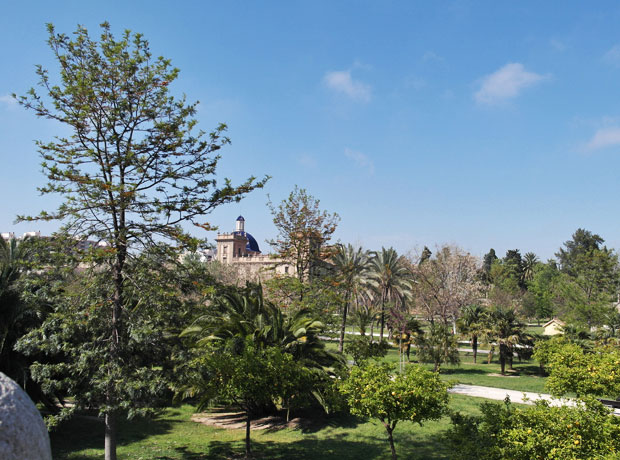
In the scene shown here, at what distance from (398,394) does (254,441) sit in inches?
223

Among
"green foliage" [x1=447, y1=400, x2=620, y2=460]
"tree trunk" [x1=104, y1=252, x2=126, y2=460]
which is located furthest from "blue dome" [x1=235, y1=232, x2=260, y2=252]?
"green foliage" [x1=447, y1=400, x2=620, y2=460]

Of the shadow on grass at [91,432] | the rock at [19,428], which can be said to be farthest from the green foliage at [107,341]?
the rock at [19,428]

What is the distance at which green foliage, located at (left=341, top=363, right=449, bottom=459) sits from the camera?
7648 millimetres

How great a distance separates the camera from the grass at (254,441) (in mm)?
10312

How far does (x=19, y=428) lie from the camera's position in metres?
2.99

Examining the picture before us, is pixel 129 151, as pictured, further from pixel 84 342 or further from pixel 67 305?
pixel 84 342

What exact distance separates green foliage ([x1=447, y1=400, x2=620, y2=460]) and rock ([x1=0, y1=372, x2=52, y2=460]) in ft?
18.0

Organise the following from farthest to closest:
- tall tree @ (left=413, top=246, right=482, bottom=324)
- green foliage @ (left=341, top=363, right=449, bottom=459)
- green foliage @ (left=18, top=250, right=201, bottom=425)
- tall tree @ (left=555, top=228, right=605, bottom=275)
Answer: tall tree @ (left=555, top=228, right=605, bottom=275), tall tree @ (left=413, top=246, right=482, bottom=324), green foliage @ (left=18, top=250, right=201, bottom=425), green foliage @ (left=341, top=363, right=449, bottom=459)

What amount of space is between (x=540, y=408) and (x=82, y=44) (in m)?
10.2

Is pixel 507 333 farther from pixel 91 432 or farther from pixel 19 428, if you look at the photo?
pixel 19 428

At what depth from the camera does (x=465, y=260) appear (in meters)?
42.4

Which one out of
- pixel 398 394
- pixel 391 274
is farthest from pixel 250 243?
pixel 398 394

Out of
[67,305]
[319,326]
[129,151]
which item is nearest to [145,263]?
[67,305]

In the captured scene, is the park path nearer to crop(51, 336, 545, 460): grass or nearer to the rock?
crop(51, 336, 545, 460): grass
